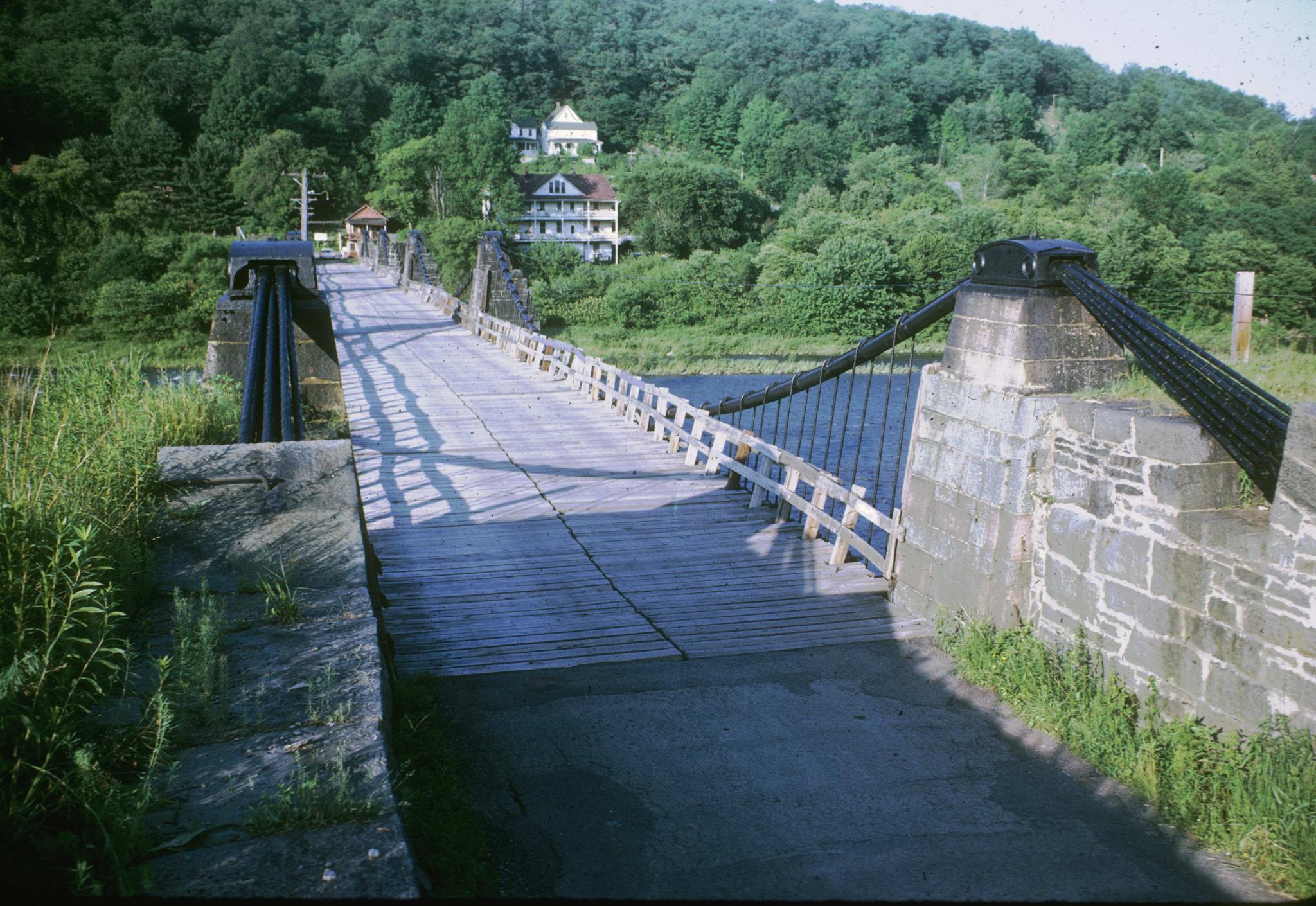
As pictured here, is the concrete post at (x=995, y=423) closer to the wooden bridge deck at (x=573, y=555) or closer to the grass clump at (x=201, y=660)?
the wooden bridge deck at (x=573, y=555)

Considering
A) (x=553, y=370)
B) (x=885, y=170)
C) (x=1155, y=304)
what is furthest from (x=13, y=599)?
(x=885, y=170)

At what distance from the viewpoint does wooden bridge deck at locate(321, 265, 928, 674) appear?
5957 mm

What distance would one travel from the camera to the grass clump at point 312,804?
2.44m

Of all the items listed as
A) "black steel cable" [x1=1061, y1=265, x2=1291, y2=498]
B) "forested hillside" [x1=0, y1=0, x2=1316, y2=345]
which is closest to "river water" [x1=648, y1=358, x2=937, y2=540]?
"forested hillside" [x1=0, y1=0, x2=1316, y2=345]

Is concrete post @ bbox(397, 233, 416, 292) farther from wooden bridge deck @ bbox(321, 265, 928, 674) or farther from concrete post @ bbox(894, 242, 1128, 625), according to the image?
concrete post @ bbox(894, 242, 1128, 625)

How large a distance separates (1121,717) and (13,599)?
438cm

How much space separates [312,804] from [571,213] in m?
92.2

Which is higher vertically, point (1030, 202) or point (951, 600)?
point (1030, 202)

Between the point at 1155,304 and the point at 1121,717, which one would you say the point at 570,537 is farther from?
the point at 1155,304

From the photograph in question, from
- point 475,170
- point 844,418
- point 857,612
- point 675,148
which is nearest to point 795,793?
point 857,612

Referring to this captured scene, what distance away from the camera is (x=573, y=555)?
24.8 feet

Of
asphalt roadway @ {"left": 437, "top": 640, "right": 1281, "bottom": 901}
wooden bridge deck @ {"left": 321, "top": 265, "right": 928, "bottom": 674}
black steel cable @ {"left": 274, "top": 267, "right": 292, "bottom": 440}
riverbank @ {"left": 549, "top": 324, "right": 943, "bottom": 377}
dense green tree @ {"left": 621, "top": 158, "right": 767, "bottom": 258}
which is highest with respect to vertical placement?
dense green tree @ {"left": 621, "top": 158, "right": 767, "bottom": 258}

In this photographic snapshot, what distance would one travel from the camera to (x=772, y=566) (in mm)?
7395

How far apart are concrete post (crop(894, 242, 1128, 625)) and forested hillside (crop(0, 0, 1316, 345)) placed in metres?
22.5
